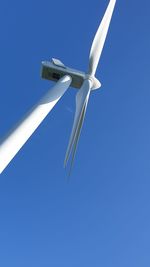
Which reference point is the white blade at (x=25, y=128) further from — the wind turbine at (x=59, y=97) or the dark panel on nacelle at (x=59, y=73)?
the dark panel on nacelle at (x=59, y=73)

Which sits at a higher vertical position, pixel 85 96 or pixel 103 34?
pixel 103 34

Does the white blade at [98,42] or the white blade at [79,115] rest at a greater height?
the white blade at [98,42]

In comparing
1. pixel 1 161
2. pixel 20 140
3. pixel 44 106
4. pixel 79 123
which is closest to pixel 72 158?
pixel 79 123

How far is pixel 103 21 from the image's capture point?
28688 millimetres

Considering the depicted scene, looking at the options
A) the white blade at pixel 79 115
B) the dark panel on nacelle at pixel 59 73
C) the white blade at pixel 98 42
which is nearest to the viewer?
the white blade at pixel 79 115

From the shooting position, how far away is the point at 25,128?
16234mm

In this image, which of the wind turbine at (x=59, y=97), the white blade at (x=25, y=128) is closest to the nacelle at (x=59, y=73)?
the wind turbine at (x=59, y=97)

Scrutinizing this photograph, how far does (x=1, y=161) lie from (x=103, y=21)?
18521mm

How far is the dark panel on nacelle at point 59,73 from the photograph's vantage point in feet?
93.7

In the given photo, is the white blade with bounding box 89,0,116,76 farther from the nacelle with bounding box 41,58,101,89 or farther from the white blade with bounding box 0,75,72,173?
the white blade with bounding box 0,75,72,173

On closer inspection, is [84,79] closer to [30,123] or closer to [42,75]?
[42,75]

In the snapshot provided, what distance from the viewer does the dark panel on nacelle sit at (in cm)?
2856

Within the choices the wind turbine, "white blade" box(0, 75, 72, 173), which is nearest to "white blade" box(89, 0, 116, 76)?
the wind turbine

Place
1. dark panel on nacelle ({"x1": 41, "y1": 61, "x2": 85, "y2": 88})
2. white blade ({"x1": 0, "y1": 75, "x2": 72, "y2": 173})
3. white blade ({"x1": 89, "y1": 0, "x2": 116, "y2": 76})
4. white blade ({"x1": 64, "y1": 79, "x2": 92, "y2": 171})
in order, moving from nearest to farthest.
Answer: white blade ({"x1": 0, "y1": 75, "x2": 72, "y2": 173}) < white blade ({"x1": 64, "y1": 79, "x2": 92, "y2": 171}) < white blade ({"x1": 89, "y1": 0, "x2": 116, "y2": 76}) < dark panel on nacelle ({"x1": 41, "y1": 61, "x2": 85, "y2": 88})
